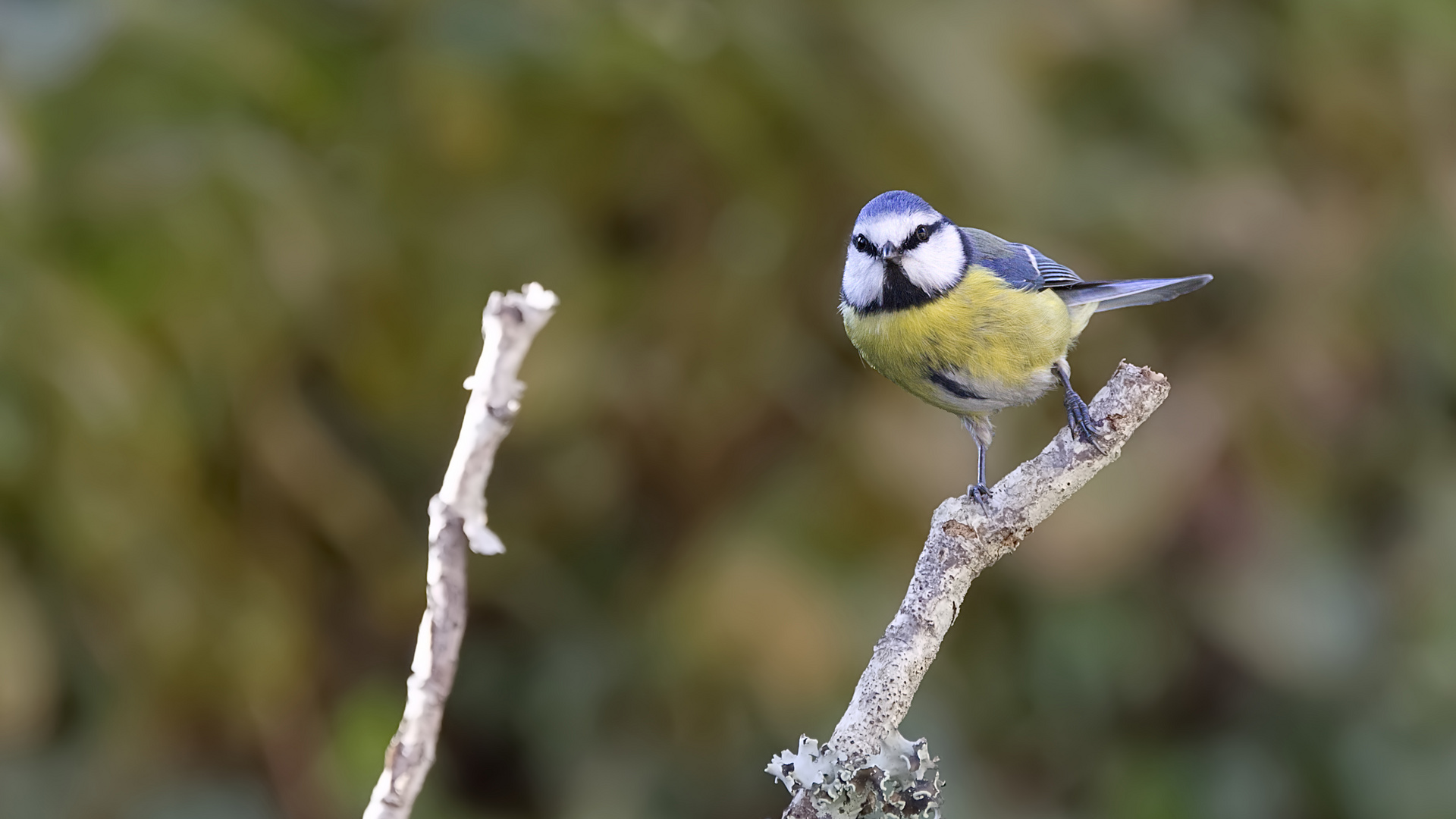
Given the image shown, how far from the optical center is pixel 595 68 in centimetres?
137

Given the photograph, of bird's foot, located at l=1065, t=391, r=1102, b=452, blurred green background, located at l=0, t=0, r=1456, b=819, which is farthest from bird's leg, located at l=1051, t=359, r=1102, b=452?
blurred green background, located at l=0, t=0, r=1456, b=819

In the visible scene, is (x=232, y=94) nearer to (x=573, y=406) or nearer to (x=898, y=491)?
(x=573, y=406)

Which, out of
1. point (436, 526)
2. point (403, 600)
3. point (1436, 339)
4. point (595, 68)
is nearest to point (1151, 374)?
point (436, 526)

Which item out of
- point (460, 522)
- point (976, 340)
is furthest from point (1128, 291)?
point (460, 522)

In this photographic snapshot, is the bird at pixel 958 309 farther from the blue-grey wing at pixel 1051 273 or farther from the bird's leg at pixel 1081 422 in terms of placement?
the bird's leg at pixel 1081 422

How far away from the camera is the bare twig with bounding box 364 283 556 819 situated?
0.25 meters

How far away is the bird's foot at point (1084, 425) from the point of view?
1.64ft

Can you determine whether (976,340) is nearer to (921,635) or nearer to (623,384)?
(921,635)

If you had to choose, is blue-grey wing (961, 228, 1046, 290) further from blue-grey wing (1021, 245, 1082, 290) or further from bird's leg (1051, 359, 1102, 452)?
bird's leg (1051, 359, 1102, 452)

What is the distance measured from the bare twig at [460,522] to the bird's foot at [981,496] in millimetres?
269

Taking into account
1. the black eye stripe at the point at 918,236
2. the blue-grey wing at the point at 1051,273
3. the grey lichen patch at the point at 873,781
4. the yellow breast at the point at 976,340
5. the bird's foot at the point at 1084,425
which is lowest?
the grey lichen patch at the point at 873,781

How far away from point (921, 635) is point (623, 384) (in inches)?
42.1

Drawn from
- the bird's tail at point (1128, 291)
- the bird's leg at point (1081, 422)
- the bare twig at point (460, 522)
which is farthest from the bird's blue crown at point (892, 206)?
the bare twig at point (460, 522)

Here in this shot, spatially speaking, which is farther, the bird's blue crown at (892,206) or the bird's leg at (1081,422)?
the bird's blue crown at (892,206)
